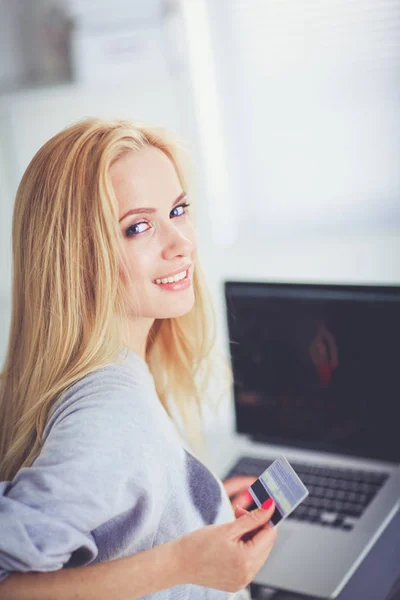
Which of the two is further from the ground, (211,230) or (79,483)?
(79,483)

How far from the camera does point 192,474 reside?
0.90 metres

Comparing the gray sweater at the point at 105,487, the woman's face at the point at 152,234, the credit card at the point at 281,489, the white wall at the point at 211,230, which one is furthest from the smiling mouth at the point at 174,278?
the white wall at the point at 211,230

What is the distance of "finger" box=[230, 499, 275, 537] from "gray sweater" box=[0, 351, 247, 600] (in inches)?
3.7

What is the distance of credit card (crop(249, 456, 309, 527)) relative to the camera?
2.58 feet

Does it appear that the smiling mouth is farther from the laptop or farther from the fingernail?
the laptop

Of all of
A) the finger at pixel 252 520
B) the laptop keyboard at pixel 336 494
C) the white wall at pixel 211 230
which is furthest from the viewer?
the white wall at pixel 211 230

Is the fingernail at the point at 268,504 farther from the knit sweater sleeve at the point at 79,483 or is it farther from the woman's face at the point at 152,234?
the woman's face at the point at 152,234

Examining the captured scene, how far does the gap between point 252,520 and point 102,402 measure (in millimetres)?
216

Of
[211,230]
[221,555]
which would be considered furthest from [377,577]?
[211,230]

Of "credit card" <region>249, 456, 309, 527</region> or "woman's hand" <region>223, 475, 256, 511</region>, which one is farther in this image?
"woman's hand" <region>223, 475, 256, 511</region>

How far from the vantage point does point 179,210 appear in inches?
37.5

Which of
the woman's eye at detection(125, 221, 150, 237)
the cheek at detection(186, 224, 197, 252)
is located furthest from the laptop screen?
the woman's eye at detection(125, 221, 150, 237)

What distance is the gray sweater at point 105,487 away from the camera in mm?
685

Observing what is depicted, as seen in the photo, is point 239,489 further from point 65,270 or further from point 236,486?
point 65,270
